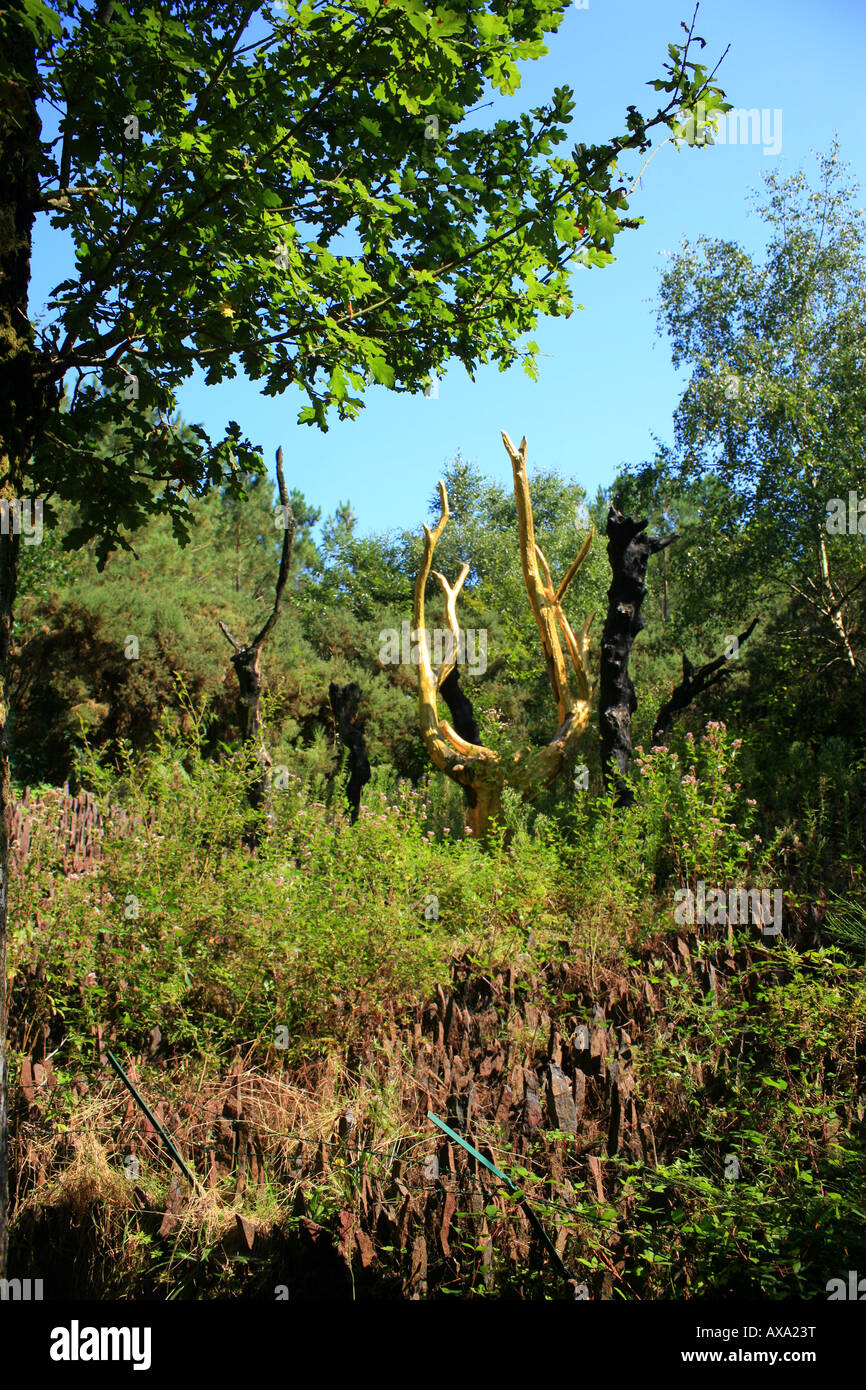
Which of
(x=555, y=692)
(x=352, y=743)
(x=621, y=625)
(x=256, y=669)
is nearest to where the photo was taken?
(x=256, y=669)

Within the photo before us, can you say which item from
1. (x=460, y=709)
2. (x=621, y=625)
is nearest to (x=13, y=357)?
(x=621, y=625)

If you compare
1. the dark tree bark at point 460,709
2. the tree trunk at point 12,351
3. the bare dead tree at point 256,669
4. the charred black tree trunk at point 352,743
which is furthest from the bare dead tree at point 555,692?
the tree trunk at point 12,351

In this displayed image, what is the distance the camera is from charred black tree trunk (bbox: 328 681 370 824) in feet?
31.1

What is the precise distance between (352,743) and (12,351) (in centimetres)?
722

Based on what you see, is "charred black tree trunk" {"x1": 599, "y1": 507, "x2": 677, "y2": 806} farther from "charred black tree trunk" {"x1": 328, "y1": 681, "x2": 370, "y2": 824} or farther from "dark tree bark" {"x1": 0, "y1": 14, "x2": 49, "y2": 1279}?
"dark tree bark" {"x1": 0, "y1": 14, "x2": 49, "y2": 1279}

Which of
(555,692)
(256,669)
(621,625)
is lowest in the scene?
(256,669)

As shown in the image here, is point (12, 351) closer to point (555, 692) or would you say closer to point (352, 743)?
point (352, 743)

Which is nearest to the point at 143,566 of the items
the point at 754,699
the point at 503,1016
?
the point at 754,699

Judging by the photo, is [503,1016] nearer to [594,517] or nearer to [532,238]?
[532,238]

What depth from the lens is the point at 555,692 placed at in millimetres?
10438

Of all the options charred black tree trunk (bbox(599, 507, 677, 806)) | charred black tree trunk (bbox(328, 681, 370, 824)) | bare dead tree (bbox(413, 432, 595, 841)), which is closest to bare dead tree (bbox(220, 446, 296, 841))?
charred black tree trunk (bbox(328, 681, 370, 824))

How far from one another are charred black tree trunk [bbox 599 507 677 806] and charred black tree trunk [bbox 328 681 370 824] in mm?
2565

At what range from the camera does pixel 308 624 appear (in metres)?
22.9

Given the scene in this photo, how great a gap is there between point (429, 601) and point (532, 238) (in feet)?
61.7
